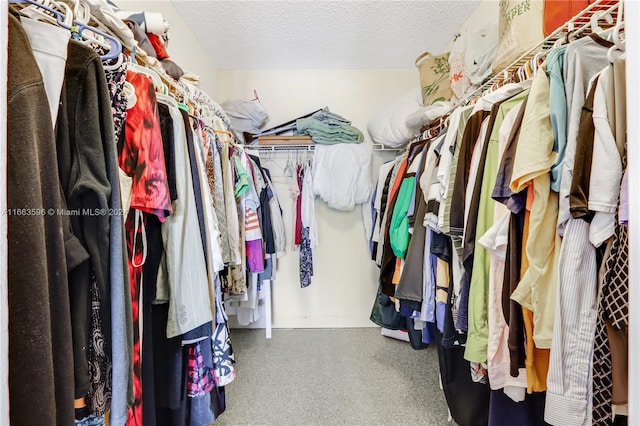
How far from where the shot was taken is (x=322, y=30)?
2.02 m

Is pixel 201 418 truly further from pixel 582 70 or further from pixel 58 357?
pixel 582 70

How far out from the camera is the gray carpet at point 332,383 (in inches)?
57.4

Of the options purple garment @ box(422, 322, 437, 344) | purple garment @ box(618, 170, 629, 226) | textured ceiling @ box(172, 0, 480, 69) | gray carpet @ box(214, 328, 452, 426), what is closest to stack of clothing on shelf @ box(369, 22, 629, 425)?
purple garment @ box(618, 170, 629, 226)

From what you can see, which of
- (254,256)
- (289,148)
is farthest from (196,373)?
(289,148)

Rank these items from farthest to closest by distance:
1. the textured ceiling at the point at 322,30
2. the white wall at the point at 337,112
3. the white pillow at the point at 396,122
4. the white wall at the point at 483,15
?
the white wall at the point at 337,112 → the white pillow at the point at 396,122 → the textured ceiling at the point at 322,30 → the white wall at the point at 483,15

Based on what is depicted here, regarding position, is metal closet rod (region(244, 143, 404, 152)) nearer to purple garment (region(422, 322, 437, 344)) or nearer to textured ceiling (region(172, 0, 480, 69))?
textured ceiling (region(172, 0, 480, 69))

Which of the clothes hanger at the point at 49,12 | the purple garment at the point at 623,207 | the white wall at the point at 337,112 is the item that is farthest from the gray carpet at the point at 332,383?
the clothes hanger at the point at 49,12

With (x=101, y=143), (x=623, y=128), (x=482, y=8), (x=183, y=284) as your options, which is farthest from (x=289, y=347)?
(x=482, y=8)

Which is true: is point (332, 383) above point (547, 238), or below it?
below

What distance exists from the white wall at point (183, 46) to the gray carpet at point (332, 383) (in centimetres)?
202

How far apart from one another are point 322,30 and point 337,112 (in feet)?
2.24

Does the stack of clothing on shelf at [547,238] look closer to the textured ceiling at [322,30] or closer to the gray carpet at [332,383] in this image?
the gray carpet at [332,383]

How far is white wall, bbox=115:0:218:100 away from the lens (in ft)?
4.82

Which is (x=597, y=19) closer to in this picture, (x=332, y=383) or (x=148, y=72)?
(x=148, y=72)
